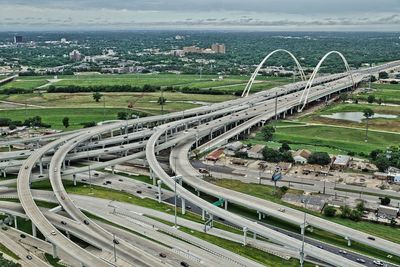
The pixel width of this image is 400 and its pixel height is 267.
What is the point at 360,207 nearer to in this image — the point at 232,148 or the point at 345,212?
the point at 345,212

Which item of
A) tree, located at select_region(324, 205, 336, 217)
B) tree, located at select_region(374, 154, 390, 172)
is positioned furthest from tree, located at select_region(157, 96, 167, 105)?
tree, located at select_region(324, 205, 336, 217)

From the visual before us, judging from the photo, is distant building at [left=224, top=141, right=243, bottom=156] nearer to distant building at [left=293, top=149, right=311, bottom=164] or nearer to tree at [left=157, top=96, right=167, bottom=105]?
distant building at [left=293, top=149, right=311, bottom=164]

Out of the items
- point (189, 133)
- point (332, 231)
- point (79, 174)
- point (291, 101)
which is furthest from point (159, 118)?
point (332, 231)

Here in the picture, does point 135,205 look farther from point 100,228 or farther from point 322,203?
point 322,203

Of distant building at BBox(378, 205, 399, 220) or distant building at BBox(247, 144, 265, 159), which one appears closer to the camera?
distant building at BBox(378, 205, 399, 220)

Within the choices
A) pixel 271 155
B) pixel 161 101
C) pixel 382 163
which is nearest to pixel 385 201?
pixel 382 163

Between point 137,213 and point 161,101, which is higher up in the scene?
point 161,101

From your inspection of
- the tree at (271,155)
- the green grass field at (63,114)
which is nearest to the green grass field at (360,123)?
the tree at (271,155)
